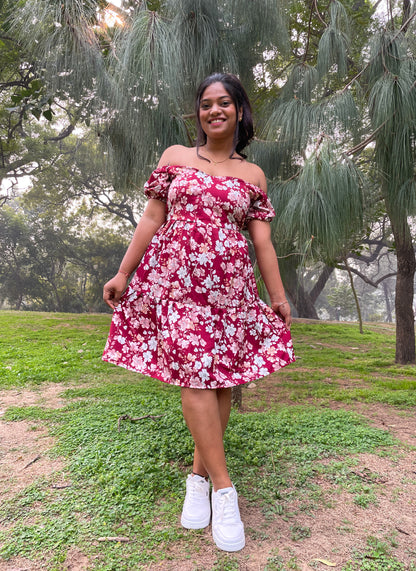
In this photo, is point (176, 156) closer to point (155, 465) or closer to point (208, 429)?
point (208, 429)

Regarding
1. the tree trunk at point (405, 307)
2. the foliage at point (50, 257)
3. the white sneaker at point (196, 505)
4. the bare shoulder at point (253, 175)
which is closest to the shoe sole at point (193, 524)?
the white sneaker at point (196, 505)

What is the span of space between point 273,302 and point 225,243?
278 millimetres

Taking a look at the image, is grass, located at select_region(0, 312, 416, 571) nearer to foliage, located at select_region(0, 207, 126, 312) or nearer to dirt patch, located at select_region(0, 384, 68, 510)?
dirt patch, located at select_region(0, 384, 68, 510)

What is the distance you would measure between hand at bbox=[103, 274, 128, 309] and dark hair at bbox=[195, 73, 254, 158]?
20.2 inches

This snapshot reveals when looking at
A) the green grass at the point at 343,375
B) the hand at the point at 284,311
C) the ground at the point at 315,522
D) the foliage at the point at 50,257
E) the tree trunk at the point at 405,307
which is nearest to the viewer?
the ground at the point at 315,522

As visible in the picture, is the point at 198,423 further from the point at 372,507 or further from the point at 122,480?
the point at 372,507

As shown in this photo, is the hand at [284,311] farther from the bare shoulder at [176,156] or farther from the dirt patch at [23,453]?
the dirt patch at [23,453]

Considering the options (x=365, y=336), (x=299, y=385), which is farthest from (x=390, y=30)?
(x=365, y=336)

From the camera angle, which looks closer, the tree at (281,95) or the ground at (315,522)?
the ground at (315,522)

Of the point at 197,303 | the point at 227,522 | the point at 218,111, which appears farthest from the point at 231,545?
the point at 218,111

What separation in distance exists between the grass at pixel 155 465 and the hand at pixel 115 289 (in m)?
0.58

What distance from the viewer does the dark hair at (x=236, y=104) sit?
1.34 metres

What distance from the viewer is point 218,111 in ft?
4.30

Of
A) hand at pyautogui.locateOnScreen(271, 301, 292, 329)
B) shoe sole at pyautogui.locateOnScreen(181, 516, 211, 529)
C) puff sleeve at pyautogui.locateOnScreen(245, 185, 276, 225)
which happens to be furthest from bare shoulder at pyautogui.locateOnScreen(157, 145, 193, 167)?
shoe sole at pyautogui.locateOnScreen(181, 516, 211, 529)
